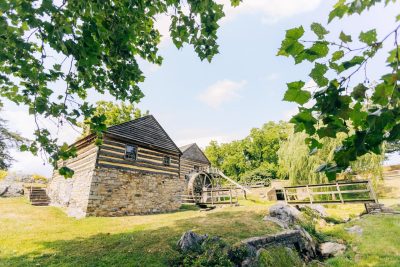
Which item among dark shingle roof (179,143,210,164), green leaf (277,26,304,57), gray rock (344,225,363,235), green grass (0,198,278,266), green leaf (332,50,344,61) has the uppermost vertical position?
dark shingle roof (179,143,210,164)

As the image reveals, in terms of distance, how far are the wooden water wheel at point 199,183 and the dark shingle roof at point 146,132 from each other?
18.6 ft

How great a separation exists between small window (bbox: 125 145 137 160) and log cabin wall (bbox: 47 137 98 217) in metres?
1.93

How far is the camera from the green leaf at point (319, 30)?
4.36 feet

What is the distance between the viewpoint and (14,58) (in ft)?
11.0

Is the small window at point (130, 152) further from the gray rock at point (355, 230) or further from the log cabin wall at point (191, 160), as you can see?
the gray rock at point (355, 230)

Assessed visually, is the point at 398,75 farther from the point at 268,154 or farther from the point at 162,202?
the point at 268,154

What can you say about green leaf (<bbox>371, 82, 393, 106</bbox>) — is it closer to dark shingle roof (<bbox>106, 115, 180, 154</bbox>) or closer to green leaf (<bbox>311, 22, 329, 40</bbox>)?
green leaf (<bbox>311, 22, 329, 40</bbox>)

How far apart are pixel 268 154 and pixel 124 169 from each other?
3270 cm

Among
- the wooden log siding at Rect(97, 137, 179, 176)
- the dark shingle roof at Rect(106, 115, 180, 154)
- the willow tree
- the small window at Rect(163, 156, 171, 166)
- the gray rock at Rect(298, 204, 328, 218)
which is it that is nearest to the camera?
the gray rock at Rect(298, 204, 328, 218)

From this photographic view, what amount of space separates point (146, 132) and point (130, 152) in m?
2.20

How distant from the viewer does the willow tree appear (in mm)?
14609

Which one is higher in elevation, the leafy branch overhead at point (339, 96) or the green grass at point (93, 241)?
the leafy branch overhead at point (339, 96)

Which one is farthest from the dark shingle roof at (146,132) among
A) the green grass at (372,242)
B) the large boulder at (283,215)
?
the green grass at (372,242)

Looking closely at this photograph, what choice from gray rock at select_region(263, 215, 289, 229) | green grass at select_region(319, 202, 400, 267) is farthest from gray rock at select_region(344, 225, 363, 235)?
gray rock at select_region(263, 215, 289, 229)
